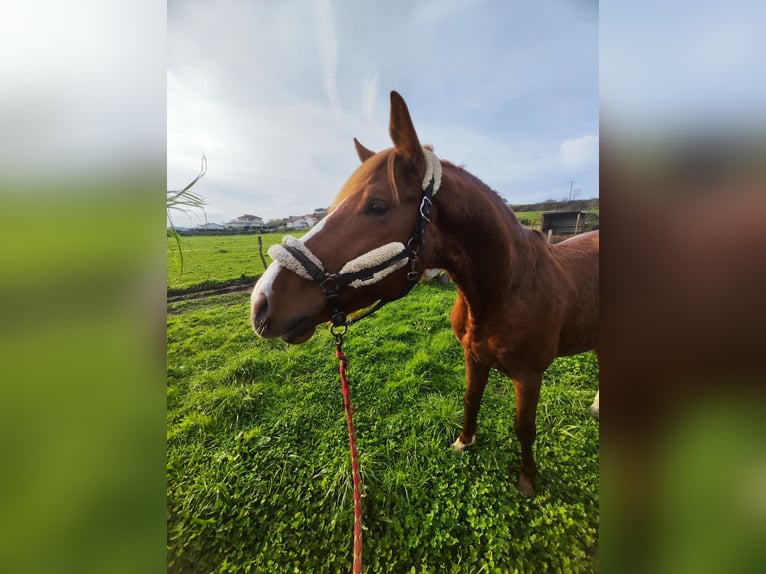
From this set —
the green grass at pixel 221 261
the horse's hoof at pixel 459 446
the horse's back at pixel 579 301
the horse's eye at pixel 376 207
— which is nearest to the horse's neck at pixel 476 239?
the horse's eye at pixel 376 207

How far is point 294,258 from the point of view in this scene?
4.53 ft

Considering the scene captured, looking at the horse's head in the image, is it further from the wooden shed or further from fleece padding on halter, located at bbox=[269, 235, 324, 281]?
the wooden shed

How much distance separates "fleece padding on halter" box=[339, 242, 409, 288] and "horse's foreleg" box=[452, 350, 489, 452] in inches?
57.6

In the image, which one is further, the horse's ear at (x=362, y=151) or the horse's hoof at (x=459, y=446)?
the horse's hoof at (x=459, y=446)

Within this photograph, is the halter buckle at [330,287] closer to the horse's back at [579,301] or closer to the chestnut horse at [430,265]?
the chestnut horse at [430,265]

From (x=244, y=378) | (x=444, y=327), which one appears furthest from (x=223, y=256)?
(x=444, y=327)

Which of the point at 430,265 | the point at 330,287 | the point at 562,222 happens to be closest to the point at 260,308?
the point at 330,287

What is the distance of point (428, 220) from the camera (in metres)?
1.57

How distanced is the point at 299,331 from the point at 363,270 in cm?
50

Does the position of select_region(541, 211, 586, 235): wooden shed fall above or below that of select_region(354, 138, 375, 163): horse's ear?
below

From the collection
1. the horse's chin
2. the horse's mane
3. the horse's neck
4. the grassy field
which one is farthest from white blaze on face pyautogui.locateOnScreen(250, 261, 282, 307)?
the grassy field

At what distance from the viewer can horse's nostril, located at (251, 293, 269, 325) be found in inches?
54.3

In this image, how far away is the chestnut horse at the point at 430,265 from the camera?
4.69 feet
